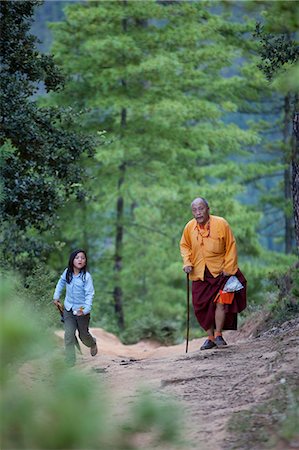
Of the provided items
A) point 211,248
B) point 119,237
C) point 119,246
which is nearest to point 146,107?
point 119,237

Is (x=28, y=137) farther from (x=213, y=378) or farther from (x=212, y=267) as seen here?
(x=213, y=378)

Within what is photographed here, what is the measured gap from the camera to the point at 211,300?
1045 cm

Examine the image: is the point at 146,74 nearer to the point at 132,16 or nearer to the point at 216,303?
the point at 132,16

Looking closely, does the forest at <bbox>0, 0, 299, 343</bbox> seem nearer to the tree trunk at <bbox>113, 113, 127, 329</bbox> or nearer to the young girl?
the tree trunk at <bbox>113, 113, 127, 329</bbox>

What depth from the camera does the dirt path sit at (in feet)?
19.6

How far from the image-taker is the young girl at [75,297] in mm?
9617

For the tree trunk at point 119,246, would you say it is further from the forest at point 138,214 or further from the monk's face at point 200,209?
the monk's face at point 200,209

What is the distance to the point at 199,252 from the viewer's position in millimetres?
10383

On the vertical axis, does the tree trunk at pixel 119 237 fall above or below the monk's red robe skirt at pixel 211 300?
above

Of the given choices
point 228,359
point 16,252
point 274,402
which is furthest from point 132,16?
point 274,402

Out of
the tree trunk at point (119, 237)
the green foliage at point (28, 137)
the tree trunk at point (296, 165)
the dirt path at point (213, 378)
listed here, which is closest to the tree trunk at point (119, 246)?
the tree trunk at point (119, 237)

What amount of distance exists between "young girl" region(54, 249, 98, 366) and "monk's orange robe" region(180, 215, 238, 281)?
140 centimetres

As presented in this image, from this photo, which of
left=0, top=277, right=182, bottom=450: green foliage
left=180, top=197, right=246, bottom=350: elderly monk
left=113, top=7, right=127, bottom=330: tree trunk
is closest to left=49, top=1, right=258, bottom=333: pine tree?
left=113, top=7, right=127, bottom=330: tree trunk

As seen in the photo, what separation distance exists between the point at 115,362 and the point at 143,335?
30.7 feet
